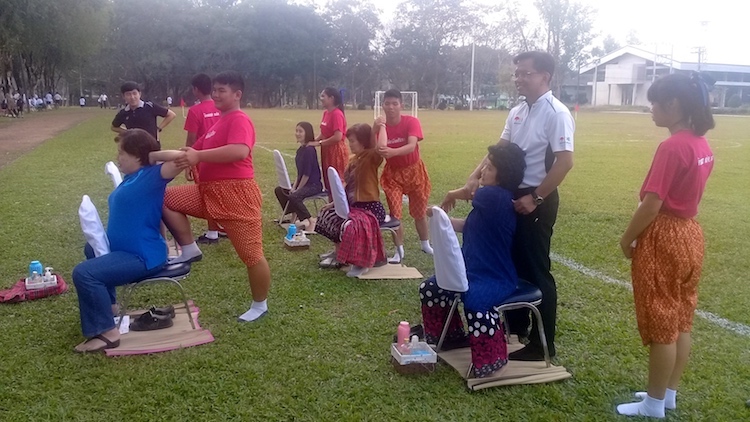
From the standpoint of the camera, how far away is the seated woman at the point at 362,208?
225 inches

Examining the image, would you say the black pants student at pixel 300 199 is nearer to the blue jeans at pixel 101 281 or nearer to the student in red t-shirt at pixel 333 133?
the student in red t-shirt at pixel 333 133

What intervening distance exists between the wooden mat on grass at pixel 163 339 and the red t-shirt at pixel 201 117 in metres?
2.77

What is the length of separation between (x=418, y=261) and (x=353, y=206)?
3.18ft

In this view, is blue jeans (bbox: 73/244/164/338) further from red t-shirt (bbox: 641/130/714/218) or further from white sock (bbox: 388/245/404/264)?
red t-shirt (bbox: 641/130/714/218)

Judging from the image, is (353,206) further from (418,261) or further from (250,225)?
(250,225)

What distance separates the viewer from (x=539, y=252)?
3.74 m

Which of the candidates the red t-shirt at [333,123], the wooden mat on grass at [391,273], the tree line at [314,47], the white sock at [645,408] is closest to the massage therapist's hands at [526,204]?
the white sock at [645,408]

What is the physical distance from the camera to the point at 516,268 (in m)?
3.87

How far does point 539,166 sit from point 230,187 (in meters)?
2.07

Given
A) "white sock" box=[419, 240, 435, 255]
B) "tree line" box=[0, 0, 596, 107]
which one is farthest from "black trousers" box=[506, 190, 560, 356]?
"tree line" box=[0, 0, 596, 107]

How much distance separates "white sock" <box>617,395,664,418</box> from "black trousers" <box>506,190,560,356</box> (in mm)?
678

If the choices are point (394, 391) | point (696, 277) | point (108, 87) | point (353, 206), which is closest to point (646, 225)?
point (696, 277)

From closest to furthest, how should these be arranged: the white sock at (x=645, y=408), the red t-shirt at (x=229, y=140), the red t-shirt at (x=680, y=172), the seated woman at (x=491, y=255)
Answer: the red t-shirt at (x=680, y=172) → the white sock at (x=645, y=408) → the seated woman at (x=491, y=255) → the red t-shirt at (x=229, y=140)

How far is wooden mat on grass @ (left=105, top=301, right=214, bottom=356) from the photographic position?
4039 millimetres
